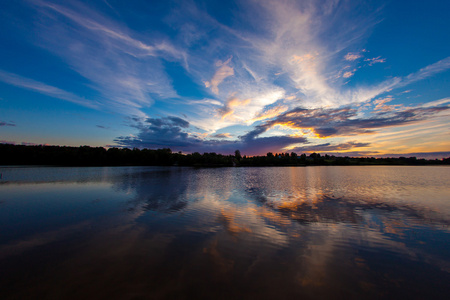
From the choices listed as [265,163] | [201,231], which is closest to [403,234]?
[201,231]

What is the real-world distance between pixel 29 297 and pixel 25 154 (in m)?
165

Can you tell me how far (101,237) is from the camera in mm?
8742

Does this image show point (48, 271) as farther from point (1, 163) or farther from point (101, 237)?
point (1, 163)

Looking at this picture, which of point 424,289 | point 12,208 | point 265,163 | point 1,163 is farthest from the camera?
point 265,163

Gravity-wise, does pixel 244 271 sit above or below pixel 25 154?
below

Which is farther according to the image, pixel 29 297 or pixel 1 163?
pixel 1 163

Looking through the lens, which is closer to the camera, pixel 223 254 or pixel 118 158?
pixel 223 254

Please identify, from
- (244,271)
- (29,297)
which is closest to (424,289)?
(244,271)

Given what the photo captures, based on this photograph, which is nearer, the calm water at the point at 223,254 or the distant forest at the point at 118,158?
the calm water at the point at 223,254

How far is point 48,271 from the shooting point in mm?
5855

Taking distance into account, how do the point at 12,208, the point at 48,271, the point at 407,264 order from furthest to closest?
the point at 12,208 < the point at 407,264 < the point at 48,271

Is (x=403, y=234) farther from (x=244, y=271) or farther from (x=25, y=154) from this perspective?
(x=25, y=154)

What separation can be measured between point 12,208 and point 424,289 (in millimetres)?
24891

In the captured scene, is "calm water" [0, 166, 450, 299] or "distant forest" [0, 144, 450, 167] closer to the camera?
"calm water" [0, 166, 450, 299]
